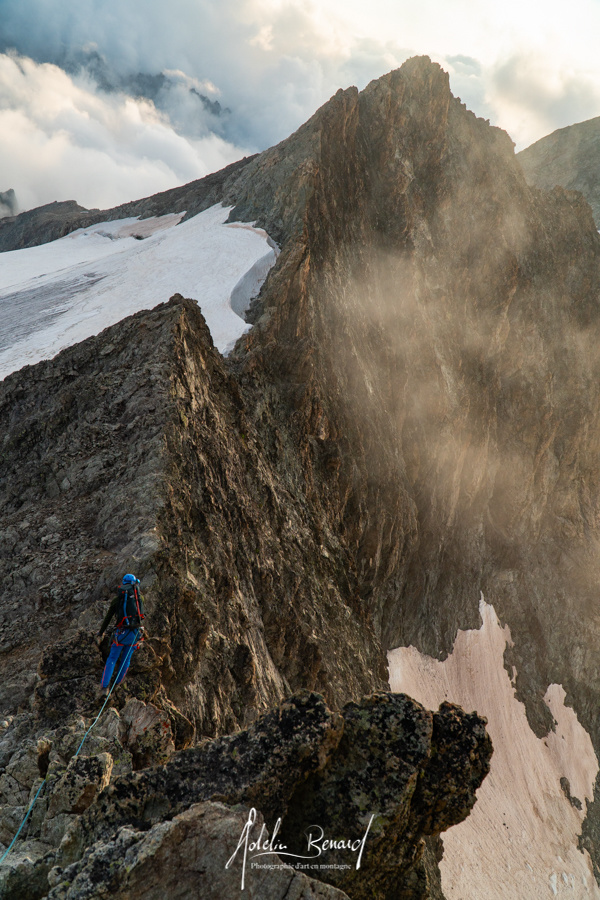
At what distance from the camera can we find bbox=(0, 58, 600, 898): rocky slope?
12312 mm

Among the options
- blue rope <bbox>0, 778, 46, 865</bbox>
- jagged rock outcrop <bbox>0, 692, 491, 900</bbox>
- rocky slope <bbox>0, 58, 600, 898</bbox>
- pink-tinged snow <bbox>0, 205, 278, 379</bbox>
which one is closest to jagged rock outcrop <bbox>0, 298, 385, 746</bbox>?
rocky slope <bbox>0, 58, 600, 898</bbox>

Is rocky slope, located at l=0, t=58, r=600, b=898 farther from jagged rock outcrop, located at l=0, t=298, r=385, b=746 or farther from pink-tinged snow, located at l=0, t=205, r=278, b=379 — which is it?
pink-tinged snow, located at l=0, t=205, r=278, b=379

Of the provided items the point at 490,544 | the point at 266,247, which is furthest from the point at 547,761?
the point at 266,247

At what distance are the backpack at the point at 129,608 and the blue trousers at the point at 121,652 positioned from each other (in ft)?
0.37

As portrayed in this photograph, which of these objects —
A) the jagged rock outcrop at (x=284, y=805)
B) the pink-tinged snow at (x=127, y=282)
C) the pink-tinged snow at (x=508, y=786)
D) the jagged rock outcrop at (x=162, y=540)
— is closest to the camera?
the jagged rock outcrop at (x=284, y=805)

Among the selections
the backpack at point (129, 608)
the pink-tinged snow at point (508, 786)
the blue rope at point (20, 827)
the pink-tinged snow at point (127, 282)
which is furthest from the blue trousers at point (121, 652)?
the pink-tinged snow at point (508, 786)

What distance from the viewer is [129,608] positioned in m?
9.17

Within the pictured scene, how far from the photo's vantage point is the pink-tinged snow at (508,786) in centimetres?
3203

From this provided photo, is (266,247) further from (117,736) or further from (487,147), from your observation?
(117,736)

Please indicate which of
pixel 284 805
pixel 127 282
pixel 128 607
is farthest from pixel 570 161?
pixel 284 805

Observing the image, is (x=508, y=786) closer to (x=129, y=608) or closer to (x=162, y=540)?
(x=162, y=540)

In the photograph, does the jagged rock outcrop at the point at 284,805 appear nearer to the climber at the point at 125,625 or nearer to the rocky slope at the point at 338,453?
the rocky slope at the point at 338,453

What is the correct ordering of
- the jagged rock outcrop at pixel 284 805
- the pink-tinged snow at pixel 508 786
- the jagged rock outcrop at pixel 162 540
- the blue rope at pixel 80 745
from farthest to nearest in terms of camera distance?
1. the pink-tinged snow at pixel 508 786
2. the jagged rock outcrop at pixel 162 540
3. the blue rope at pixel 80 745
4. the jagged rock outcrop at pixel 284 805

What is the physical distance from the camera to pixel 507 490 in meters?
46.1
